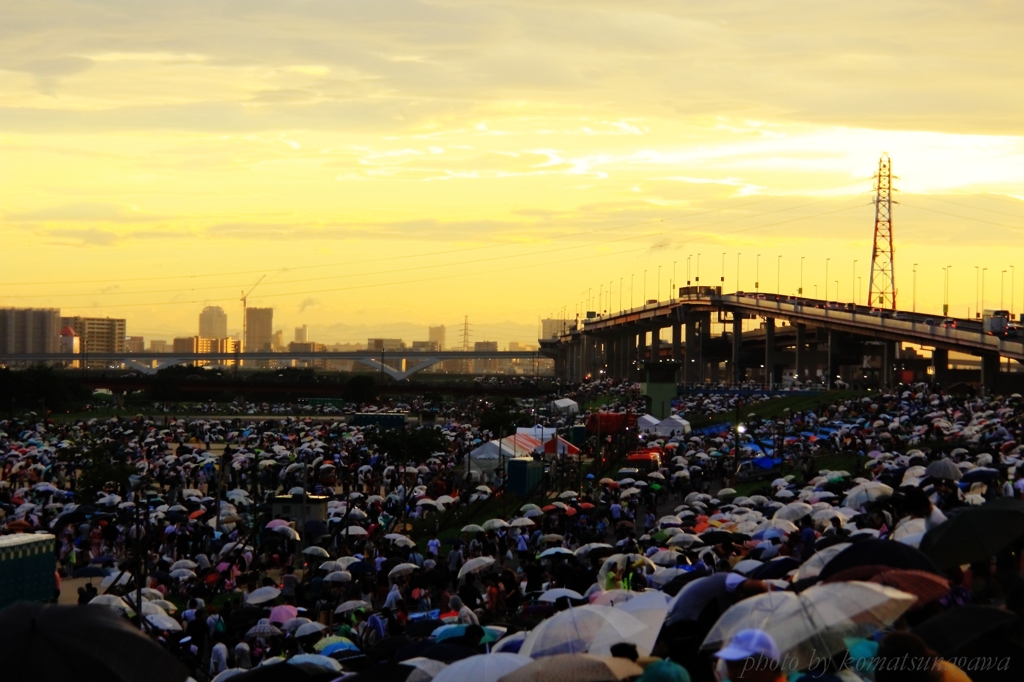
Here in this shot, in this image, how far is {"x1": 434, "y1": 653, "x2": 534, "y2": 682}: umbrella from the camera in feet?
23.6

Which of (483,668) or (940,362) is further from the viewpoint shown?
(940,362)

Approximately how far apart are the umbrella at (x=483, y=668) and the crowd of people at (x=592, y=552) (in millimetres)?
484

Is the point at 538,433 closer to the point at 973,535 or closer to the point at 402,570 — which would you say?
the point at 402,570

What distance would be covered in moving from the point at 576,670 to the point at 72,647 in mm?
2523

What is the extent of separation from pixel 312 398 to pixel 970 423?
3284 inches

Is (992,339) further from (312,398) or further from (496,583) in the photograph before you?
(312,398)

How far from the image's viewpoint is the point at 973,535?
876cm

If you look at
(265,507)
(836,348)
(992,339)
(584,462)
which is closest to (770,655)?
(265,507)

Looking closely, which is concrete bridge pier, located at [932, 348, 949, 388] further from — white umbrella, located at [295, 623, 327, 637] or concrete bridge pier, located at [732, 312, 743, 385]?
white umbrella, located at [295, 623, 327, 637]

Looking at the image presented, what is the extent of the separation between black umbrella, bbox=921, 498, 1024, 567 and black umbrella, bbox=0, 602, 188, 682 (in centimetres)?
531

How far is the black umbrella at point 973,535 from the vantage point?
341 inches

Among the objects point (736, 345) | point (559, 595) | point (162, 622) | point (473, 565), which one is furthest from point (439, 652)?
point (736, 345)

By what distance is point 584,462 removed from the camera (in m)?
42.1

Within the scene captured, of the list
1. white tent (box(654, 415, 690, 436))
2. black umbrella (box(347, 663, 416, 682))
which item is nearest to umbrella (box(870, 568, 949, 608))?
black umbrella (box(347, 663, 416, 682))
